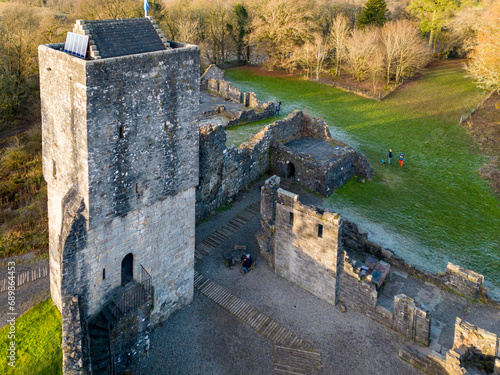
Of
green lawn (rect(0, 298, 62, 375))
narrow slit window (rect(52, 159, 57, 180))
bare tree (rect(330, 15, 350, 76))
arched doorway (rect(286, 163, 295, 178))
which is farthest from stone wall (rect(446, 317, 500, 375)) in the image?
bare tree (rect(330, 15, 350, 76))

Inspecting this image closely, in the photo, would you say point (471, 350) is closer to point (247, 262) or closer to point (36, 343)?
point (247, 262)

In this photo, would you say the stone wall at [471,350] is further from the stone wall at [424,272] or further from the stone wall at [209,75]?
the stone wall at [209,75]

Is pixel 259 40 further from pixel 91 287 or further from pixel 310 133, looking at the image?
pixel 91 287

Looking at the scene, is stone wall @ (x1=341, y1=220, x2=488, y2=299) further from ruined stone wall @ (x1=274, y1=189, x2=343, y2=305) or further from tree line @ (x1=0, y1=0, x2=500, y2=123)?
tree line @ (x1=0, y1=0, x2=500, y2=123)

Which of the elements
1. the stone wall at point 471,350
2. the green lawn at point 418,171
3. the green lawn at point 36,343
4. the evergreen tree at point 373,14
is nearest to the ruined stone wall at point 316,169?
the green lawn at point 418,171

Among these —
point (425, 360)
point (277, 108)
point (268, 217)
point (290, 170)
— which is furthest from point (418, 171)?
point (425, 360)

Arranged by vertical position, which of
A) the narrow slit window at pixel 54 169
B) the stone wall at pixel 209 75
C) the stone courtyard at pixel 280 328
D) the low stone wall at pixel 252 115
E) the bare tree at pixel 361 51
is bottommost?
the stone courtyard at pixel 280 328
